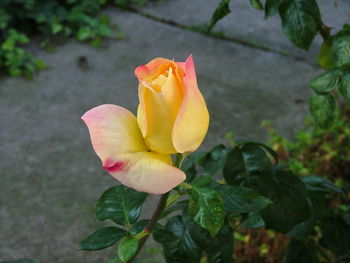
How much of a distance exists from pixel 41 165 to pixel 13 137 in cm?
32

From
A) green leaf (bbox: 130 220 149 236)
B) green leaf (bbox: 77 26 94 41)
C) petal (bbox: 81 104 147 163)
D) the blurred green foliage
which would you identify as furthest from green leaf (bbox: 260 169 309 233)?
green leaf (bbox: 77 26 94 41)

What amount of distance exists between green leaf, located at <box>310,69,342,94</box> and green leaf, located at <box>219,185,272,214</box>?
0.32 meters

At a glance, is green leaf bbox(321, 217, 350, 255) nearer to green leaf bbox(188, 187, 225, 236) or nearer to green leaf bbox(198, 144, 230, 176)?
green leaf bbox(198, 144, 230, 176)

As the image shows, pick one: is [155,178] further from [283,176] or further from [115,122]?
[283,176]

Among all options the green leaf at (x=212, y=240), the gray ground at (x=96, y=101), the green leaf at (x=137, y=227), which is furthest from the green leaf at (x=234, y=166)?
the gray ground at (x=96, y=101)

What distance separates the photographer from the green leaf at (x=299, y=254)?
1510mm

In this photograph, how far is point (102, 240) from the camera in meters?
0.92

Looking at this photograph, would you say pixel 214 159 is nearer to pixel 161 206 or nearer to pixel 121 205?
pixel 121 205

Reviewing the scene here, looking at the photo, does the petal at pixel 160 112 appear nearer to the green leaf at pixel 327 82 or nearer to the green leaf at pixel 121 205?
the green leaf at pixel 121 205

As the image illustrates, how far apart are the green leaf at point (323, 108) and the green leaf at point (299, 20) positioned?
117 millimetres

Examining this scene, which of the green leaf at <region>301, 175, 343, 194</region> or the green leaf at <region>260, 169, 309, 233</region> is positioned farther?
the green leaf at <region>301, 175, 343, 194</region>

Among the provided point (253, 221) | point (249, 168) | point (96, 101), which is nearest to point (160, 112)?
point (249, 168)

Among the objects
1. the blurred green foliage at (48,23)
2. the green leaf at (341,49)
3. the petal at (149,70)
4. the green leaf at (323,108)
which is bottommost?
the blurred green foliage at (48,23)

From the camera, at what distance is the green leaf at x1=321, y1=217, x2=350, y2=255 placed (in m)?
1.50
